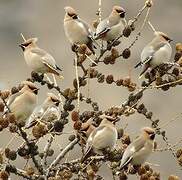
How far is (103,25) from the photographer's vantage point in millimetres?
5316

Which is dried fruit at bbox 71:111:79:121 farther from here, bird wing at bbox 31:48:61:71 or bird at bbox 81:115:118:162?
bird wing at bbox 31:48:61:71

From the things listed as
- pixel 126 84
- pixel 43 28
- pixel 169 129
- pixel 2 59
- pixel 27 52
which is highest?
pixel 43 28

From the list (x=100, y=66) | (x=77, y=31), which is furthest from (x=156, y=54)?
(x=100, y=66)

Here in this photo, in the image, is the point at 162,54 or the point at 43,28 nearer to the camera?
the point at 162,54

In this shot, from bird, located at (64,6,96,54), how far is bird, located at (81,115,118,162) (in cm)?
95

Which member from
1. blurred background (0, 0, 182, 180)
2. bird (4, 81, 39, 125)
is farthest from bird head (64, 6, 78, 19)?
blurred background (0, 0, 182, 180)

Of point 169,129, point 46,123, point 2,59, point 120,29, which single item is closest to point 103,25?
point 120,29

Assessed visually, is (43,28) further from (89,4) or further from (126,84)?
(126,84)

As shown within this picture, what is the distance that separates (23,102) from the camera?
460cm

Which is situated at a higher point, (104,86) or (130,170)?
(104,86)

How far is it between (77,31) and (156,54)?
0.48m

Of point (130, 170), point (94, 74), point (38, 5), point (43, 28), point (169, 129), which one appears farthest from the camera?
point (38, 5)

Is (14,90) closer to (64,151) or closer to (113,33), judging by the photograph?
(64,151)

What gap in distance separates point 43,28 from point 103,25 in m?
12.7
